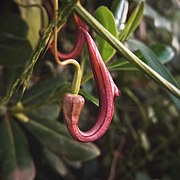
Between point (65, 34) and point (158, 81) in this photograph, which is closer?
point (158, 81)

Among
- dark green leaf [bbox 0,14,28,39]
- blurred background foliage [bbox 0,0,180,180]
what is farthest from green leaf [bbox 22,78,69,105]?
dark green leaf [bbox 0,14,28,39]

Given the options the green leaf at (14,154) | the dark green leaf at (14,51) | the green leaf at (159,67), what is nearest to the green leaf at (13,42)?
the dark green leaf at (14,51)

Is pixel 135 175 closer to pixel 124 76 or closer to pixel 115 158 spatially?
pixel 115 158

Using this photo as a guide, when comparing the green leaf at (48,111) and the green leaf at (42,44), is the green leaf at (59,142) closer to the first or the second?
the green leaf at (48,111)

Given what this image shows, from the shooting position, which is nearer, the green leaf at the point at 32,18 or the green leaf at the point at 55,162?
the green leaf at the point at 32,18

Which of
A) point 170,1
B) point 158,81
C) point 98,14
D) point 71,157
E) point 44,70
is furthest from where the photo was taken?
point 170,1

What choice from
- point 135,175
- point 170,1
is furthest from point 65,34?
point 135,175
